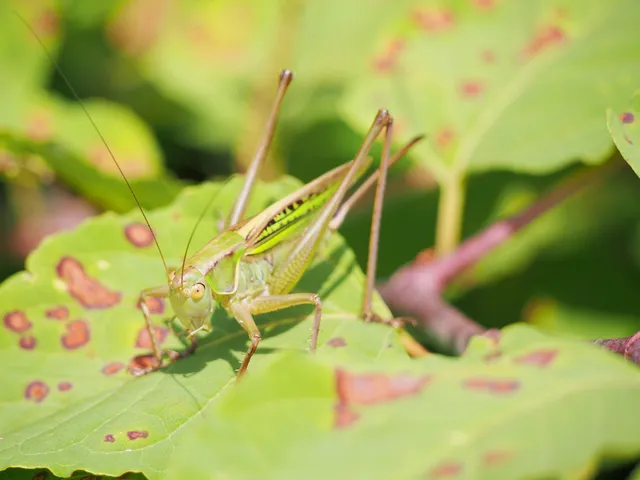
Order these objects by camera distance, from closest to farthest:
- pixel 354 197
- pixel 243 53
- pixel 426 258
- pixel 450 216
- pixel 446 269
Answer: pixel 354 197, pixel 446 269, pixel 426 258, pixel 450 216, pixel 243 53

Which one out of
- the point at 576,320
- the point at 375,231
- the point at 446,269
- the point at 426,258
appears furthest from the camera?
the point at 576,320

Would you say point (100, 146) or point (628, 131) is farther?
point (100, 146)

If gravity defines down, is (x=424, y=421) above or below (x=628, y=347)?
above

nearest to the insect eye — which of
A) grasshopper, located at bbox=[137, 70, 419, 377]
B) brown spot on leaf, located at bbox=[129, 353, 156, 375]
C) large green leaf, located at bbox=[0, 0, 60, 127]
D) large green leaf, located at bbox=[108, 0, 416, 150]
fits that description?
grasshopper, located at bbox=[137, 70, 419, 377]

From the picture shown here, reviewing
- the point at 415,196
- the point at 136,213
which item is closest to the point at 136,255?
the point at 136,213

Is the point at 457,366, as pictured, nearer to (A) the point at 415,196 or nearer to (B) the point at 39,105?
(A) the point at 415,196

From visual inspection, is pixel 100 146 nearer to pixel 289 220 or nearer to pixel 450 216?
pixel 289 220

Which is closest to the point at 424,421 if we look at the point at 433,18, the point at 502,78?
the point at 502,78
